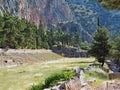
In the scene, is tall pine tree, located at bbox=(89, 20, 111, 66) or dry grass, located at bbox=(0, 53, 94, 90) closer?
dry grass, located at bbox=(0, 53, 94, 90)

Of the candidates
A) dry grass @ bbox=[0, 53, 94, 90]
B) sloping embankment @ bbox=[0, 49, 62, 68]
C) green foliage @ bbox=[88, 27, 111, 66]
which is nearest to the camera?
dry grass @ bbox=[0, 53, 94, 90]

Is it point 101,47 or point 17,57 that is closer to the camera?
point 101,47

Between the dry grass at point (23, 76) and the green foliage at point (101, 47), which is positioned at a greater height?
the green foliage at point (101, 47)

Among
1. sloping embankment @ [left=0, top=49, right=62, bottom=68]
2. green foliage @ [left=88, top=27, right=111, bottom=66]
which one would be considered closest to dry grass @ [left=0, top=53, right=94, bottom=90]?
green foliage @ [left=88, top=27, right=111, bottom=66]

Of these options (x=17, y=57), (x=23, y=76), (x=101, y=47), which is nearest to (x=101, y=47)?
(x=101, y=47)

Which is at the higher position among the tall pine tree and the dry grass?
the tall pine tree

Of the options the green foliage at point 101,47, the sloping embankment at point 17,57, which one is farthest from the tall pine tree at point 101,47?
the sloping embankment at point 17,57

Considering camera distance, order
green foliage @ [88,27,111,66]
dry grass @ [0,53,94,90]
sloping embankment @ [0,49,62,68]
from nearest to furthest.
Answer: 1. dry grass @ [0,53,94,90]
2. green foliage @ [88,27,111,66]
3. sloping embankment @ [0,49,62,68]

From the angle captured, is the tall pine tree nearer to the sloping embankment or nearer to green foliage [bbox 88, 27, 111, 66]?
green foliage [bbox 88, 27, 111, 66]

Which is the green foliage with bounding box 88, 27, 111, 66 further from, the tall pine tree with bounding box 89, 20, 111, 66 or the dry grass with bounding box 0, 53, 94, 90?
the dry grass with bounding box 0, 53, 94, 90

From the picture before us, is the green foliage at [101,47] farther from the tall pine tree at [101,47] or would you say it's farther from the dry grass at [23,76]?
the dry grass at [23,76]

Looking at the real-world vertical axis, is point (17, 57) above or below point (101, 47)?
below

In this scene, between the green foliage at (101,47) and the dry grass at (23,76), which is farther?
the green foliage at (101,47)

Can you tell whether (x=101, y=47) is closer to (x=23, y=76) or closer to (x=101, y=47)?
(x=101, y=47)
